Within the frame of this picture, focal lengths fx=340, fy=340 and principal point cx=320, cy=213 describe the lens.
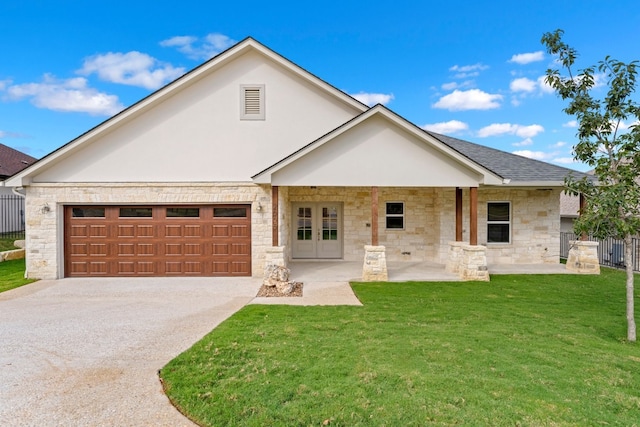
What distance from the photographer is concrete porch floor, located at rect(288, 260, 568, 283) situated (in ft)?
34.9

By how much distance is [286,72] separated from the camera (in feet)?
38.2

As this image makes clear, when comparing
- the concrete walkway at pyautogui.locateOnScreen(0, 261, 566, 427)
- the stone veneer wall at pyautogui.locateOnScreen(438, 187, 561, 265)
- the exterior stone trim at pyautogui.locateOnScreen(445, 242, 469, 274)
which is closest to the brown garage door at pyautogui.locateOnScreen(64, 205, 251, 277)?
the concrete walkway at pyautogui.locateOnScreen(0, 261, 566, 427)

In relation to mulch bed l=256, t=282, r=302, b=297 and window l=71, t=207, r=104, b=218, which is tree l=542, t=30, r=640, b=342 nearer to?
mulch bed l=256, t=282, r=302, b=297

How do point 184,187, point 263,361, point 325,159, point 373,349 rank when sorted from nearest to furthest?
1. point 263,361
2. point 373,349
3. point 325,159
4. point 184,187

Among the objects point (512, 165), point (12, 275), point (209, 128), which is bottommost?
point (12, 275)

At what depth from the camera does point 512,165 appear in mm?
13188

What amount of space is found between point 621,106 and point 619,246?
1035 centimetres

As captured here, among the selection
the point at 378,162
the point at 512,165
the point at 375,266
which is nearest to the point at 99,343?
the point at 375,266

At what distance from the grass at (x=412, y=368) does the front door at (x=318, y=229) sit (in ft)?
21.8

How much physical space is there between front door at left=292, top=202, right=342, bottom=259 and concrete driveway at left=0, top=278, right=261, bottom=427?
4.31 meters

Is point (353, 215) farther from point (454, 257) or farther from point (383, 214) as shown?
point (454, 257)

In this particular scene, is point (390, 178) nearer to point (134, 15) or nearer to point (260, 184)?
point (260, 184)

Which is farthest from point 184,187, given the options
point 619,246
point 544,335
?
point 619,246

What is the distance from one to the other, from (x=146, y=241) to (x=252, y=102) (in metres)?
5.83
